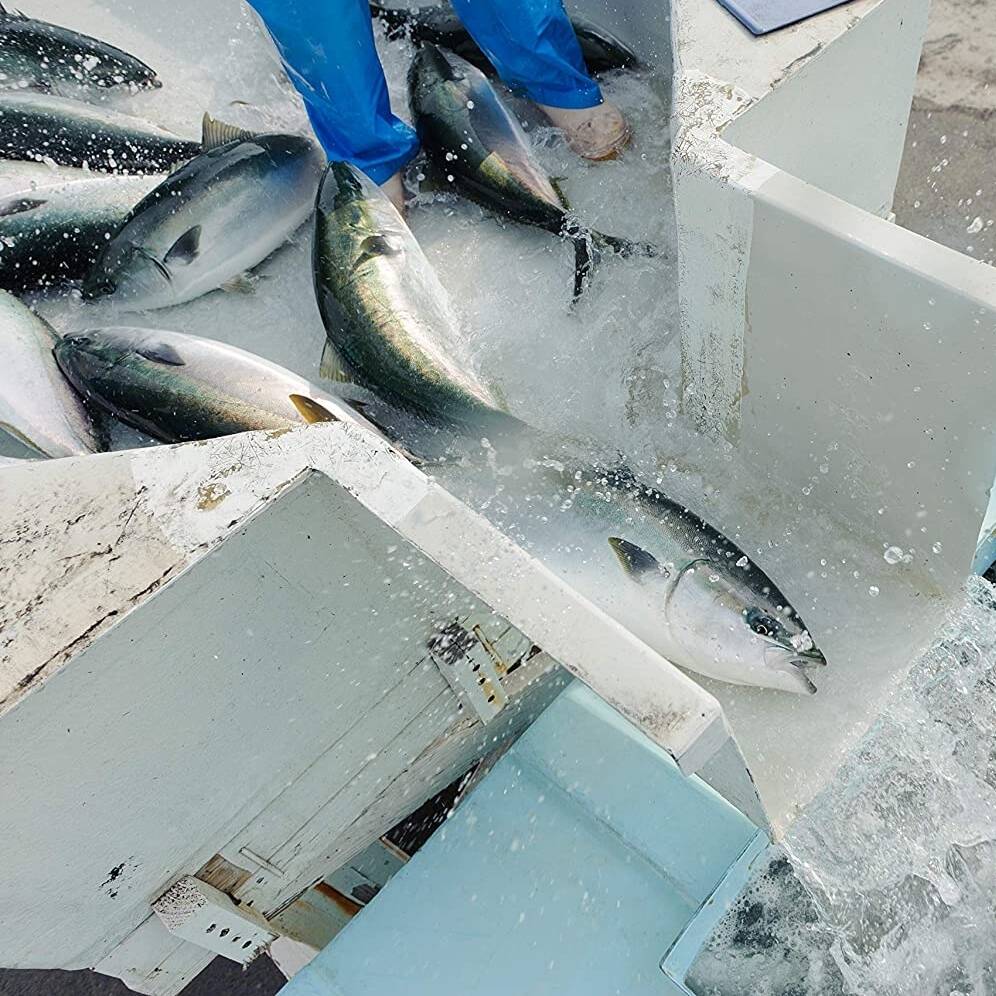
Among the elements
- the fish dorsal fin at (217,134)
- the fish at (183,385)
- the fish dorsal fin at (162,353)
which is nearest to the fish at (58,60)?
the fish dorsal fin at (217,134)

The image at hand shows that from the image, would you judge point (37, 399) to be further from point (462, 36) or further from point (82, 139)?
point (462, 36)

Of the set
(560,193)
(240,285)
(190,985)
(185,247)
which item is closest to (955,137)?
(560,193)

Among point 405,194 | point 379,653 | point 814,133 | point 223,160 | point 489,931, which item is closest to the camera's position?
point 379,653

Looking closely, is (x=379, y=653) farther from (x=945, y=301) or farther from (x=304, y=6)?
(x=304, y=6)

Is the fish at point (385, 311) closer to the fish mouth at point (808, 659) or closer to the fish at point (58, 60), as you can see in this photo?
the fish mouth at point (808, 659)

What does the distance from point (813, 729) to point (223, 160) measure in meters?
2.15

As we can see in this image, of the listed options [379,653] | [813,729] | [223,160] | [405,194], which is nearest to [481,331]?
[405,194]

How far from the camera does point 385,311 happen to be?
2.45 metres

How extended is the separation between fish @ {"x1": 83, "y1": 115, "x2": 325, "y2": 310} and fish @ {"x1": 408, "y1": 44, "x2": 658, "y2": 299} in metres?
0.38

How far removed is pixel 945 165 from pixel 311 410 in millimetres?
2207

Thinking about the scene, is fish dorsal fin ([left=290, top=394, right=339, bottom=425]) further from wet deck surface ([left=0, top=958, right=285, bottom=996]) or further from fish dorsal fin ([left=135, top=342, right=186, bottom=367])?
wet deck surface ([left=0, top=958, right=285, bottom=996])

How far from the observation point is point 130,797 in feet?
5.10

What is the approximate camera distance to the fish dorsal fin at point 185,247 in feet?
9.00

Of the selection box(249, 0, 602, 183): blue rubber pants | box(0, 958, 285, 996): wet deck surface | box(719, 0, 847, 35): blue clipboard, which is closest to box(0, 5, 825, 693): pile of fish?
box(249, 0, 602, 183): blue rubber pants
